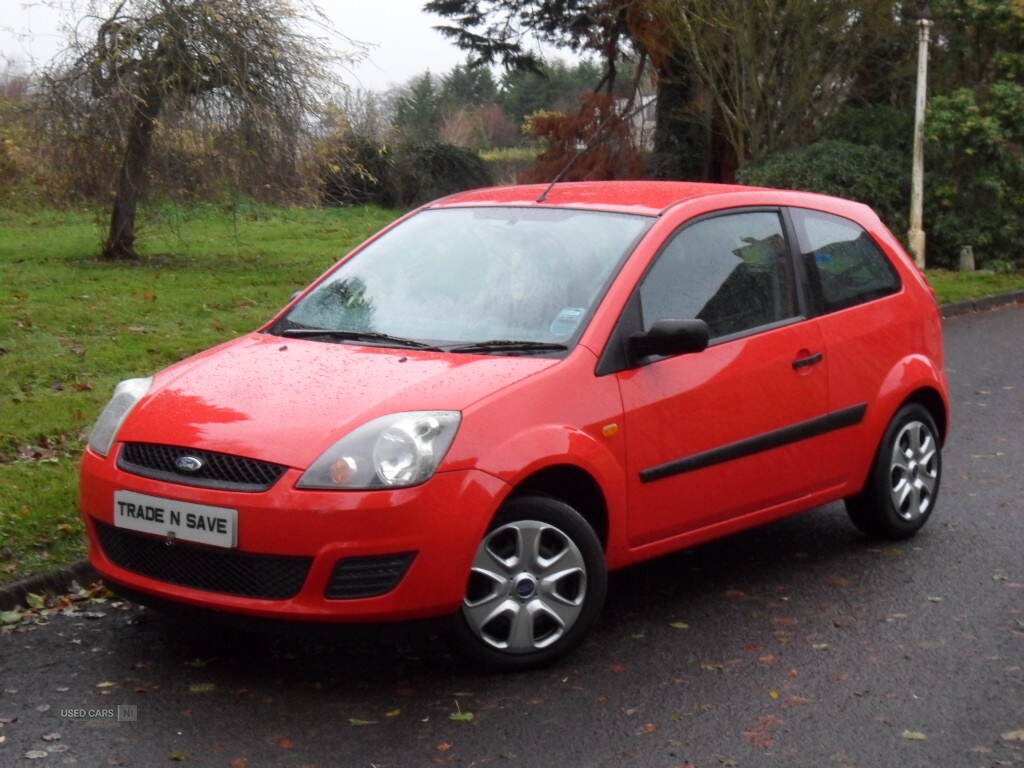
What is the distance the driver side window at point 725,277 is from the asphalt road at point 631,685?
3.76 feet

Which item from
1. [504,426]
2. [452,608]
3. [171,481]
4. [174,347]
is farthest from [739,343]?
[174,347]

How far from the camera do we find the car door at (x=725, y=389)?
5672 mm

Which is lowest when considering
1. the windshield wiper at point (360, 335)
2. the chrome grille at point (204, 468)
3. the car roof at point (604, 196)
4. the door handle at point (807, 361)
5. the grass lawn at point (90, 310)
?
the grass lawn at point (90, 310)

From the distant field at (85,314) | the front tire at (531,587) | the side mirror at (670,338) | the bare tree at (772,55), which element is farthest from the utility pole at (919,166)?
the front tire at (531,587)

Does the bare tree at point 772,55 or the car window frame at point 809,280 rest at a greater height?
the bare tree at point 772,55

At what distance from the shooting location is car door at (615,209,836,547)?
5.67 meters

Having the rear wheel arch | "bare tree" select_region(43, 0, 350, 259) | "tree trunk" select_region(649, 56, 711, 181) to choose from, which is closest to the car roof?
the rear wheel arch

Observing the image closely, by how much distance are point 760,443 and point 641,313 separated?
2.57ft

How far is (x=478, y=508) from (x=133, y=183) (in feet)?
51.4

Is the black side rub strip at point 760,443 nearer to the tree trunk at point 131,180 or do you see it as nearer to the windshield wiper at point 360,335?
the windshield wiper at point 360,335

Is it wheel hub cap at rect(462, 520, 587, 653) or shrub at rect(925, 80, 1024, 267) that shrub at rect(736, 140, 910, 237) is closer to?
shrub at rect(925, 80, 1024, 267)

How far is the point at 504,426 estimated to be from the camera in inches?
200

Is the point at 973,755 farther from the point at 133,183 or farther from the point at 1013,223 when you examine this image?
the point at 1013,223

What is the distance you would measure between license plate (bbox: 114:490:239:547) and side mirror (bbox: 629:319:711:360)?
1639 millimetres
